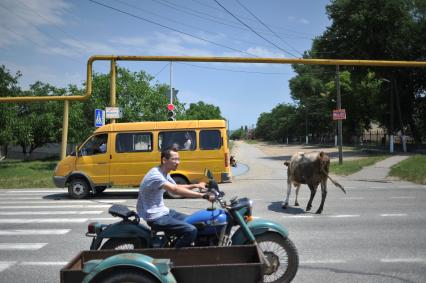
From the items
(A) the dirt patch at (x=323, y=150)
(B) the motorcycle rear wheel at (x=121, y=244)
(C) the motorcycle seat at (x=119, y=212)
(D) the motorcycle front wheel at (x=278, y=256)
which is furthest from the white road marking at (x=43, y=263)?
(A) the dirt patch at (x=323, y=150)

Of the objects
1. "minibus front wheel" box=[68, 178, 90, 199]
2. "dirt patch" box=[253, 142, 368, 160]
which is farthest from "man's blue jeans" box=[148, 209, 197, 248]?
"dirt patch" box=[253, 142, 368, 160]

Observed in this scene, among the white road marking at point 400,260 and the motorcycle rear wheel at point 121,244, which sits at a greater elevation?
the motorcycle rear wheel at point 121,244

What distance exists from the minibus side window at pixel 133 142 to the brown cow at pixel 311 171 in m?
5.48

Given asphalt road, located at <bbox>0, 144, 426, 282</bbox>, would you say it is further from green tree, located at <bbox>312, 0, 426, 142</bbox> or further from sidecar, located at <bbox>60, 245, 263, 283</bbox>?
green tree, located at <bbox>312, 0, 426, 142</bbox>

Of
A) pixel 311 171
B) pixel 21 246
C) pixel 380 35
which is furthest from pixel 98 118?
pixel 380 35

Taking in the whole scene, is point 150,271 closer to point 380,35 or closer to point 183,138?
point 183,138

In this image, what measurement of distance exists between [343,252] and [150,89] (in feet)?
103

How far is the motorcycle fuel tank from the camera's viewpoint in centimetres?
484

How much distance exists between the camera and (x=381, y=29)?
121ft

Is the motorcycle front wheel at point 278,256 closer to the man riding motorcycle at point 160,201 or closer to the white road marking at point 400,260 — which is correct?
the man riding motorcycle at point 160,201

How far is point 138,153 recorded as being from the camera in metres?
14.4

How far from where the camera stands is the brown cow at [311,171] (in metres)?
10.3

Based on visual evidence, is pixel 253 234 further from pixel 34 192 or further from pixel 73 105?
pixel 73 105

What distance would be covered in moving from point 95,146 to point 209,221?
10.4 meters
